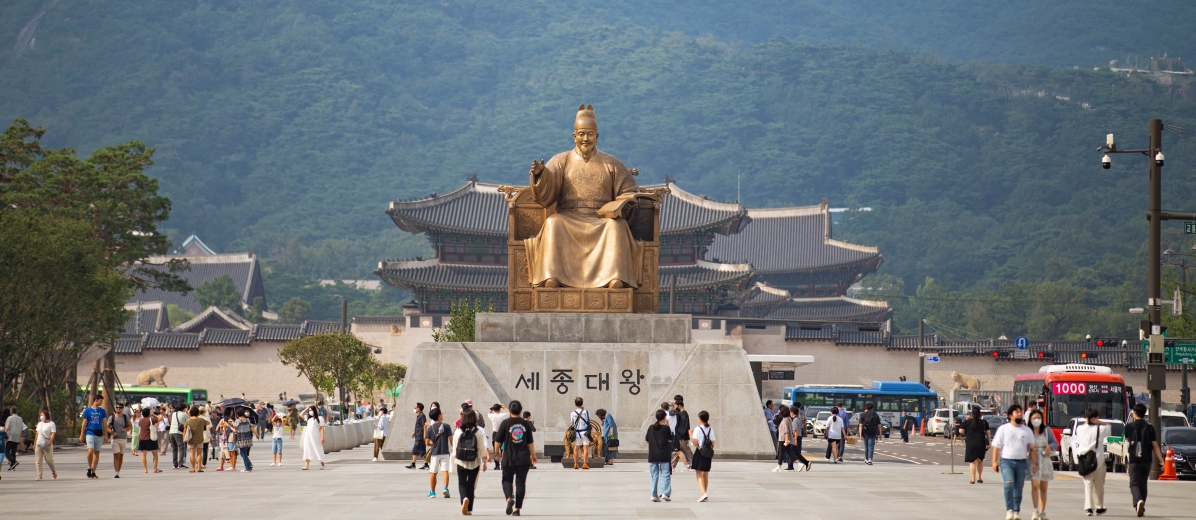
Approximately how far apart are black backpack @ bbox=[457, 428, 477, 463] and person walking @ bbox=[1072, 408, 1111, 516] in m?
5.67

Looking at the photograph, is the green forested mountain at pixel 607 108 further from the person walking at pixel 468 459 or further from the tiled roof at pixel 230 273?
the person walking at pixel 468 459

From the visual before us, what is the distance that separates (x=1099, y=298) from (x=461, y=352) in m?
66.7

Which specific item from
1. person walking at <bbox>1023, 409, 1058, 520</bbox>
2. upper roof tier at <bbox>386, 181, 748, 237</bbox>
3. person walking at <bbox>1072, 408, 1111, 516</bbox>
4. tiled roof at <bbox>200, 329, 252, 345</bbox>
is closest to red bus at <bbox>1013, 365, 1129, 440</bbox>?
person walking at <bbox>1072, 408, 1111, 516</bbox>

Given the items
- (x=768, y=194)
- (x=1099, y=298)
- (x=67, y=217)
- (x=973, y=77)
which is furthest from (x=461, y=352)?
(x=973, y=77)

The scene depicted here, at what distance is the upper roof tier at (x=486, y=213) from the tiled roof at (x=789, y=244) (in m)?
14.8

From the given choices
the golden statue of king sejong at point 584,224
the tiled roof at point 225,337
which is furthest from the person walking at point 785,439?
the tiled roof at point 225,337

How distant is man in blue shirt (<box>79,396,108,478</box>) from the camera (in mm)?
19406

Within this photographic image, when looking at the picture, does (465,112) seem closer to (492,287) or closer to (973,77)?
(973,77)

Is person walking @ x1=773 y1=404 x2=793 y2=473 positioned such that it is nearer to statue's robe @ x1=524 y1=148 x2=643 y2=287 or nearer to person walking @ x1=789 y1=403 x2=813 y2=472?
person walking @ x1=789 y1=403 x2=813 y2=472

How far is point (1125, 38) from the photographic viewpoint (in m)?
148

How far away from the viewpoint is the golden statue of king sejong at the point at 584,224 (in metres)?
22.0

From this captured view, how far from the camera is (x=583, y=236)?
2217cm

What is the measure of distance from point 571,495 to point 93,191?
2157cm

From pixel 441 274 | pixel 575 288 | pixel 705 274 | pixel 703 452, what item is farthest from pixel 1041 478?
pixel 441 274
